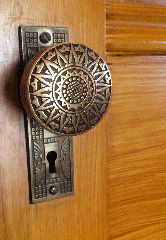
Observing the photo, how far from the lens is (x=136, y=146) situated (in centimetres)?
51

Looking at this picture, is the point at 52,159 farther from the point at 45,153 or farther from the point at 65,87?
the point at 65,87

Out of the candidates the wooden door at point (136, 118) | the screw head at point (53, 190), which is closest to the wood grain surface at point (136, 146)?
the wooden door at point (136, 118)

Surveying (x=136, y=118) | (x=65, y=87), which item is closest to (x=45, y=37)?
(x=65, y=87)

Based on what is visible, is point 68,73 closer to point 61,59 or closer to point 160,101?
point 61,59

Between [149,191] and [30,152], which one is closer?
[30,152]

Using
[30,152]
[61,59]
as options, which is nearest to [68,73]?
[61,59]

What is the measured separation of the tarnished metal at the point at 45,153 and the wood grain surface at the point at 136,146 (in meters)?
0.08

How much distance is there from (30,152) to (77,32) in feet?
0.61

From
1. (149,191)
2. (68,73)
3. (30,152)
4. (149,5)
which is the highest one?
(149,5)

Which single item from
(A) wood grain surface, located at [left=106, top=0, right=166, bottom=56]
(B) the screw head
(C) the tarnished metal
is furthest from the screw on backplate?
(B) the screw head

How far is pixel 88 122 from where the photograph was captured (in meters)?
0.39

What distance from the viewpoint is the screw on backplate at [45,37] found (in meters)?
0.40

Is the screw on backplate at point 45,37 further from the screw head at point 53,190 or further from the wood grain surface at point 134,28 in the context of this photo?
the screw head at point 53,190

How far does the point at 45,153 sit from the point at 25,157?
0.09 feet
